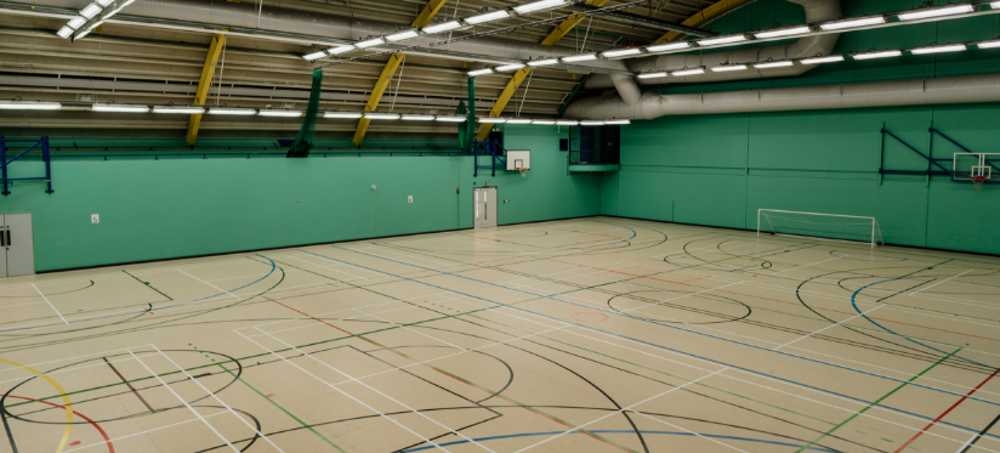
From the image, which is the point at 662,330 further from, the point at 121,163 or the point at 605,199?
the point at 605,199

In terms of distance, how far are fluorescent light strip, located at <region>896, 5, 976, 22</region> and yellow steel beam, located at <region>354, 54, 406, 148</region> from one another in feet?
54.3

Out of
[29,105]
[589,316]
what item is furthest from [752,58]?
[29,105]

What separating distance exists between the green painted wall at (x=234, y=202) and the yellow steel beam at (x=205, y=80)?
1.32 metres

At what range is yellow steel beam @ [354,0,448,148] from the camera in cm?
2161

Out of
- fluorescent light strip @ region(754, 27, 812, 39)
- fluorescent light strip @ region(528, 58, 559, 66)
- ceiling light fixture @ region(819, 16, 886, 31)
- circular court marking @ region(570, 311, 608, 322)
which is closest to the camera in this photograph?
ceiling light fixture @ region(819, 16, 886, 31)

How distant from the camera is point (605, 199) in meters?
36.3

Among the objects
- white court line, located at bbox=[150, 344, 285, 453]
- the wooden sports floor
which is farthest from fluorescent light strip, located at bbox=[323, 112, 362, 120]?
white court line, located at bbox=[150, 344, 285, 453]

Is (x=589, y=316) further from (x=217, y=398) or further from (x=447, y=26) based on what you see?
(x=217, y=398)

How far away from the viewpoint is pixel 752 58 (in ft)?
85.2

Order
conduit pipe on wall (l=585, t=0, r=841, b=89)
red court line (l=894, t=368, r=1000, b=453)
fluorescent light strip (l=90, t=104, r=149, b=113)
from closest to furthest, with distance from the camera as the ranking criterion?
red court line (l=894, t=368, r=1000, b=453) < fluorescent light strip (l=90, t=104, r=149, b=113) < conduit pipe on wall (l=585, t=0, r=841, b=89)

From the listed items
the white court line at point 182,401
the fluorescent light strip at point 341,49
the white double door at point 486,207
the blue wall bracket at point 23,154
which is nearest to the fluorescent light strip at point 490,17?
the fluorescent light strip at point 341,49

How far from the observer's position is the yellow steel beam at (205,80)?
64.5 ft

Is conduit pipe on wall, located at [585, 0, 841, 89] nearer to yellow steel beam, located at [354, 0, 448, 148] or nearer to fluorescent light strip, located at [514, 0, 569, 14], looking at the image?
yellow steel beam, located at [354, 0, 448, 148]

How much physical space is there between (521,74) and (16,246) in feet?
64.9
